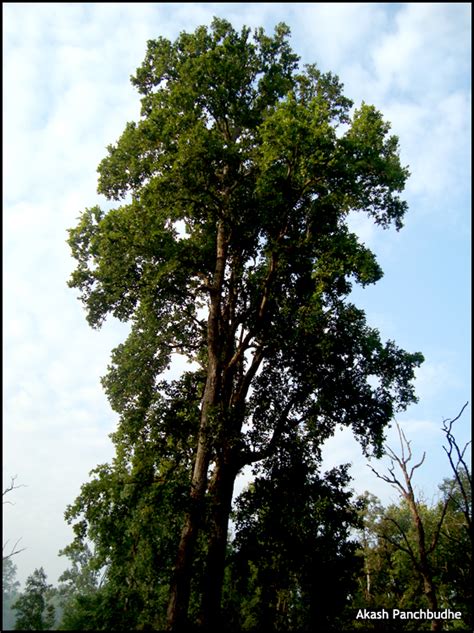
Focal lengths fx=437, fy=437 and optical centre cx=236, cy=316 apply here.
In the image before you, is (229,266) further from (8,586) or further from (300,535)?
(8,586)

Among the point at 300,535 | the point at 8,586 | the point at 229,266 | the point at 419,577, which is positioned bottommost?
the point at 8,586

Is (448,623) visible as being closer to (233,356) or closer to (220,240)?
(233,356)


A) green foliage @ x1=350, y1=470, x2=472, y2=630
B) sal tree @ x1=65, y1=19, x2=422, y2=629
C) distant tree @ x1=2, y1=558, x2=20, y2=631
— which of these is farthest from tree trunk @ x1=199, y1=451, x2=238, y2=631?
distant tree @ x1=2, y1=558, x2=20, y2=631

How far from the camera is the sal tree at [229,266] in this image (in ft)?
40.5

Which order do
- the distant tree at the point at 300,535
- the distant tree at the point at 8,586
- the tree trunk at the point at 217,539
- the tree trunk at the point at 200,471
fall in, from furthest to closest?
the distant tree at the point at 8,586
the distant tree at the point at 300,535
the tree trunk at the point at 217,539
the tree trunk at the point at 200,471

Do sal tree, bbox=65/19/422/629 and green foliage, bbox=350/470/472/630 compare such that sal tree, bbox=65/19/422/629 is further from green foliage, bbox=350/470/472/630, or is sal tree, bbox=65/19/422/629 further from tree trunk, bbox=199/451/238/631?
green foliage, bbox=350/470/472/630

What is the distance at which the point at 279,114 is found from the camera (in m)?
11.6

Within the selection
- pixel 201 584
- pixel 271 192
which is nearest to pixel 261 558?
pixel 201 584

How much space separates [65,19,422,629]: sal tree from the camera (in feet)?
40.5

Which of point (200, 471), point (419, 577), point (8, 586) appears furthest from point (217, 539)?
point (8, 586)

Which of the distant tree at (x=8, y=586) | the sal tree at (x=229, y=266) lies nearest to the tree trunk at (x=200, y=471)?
the sal tree at (x=229, y=266)

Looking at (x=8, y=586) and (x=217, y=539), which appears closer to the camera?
(x=217, y=539)

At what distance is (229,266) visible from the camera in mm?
15852

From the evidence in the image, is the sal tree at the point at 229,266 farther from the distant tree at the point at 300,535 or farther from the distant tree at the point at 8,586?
the distant tree at the point at 8,586
